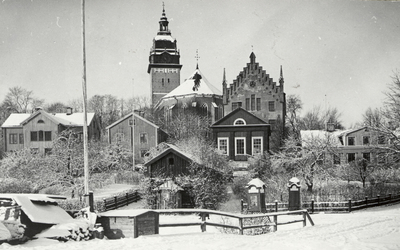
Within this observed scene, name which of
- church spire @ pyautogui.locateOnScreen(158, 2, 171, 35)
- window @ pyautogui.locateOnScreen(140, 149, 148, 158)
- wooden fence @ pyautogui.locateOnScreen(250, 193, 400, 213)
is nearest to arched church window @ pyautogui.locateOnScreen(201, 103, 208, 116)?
window @ pyautogui.locateOnScreen(140, 149, 148, 158)

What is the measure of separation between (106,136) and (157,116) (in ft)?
10.0

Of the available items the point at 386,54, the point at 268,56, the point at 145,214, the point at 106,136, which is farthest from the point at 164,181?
the point at 386,54

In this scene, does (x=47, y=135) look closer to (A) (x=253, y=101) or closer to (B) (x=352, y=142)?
(B) (x=352, y=142)

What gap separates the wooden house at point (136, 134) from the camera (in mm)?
10336

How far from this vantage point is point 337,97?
9.97 metres

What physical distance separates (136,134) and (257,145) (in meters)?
4.79

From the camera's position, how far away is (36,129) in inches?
360

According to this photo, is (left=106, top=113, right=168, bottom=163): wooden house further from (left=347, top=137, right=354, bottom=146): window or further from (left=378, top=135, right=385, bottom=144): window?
(left=378, top=135, right=385, bottom=144): window

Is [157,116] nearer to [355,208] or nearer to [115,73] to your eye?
[115,73]

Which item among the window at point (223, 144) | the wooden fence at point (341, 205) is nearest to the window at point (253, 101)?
the window at point (223, 144)

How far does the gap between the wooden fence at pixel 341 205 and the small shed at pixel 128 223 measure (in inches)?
235

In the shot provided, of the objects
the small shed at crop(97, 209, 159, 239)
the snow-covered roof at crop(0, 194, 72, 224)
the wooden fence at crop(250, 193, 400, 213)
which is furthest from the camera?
the wooden fence at crop(250, 193, 400, 213)

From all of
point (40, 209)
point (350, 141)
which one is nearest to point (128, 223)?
point (40, 209)

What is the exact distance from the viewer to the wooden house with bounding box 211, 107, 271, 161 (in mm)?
12875
